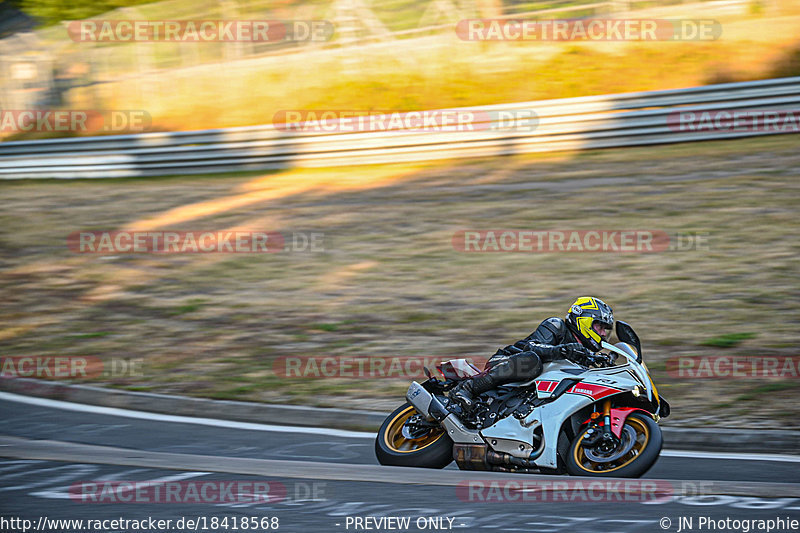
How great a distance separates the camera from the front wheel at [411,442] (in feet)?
22.1

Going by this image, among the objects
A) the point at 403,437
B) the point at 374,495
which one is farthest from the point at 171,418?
the point at 374,495

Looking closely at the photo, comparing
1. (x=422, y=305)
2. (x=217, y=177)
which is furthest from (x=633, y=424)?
(x=217, y=177)

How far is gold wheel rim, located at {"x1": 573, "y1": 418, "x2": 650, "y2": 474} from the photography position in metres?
6.00

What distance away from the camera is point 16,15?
40312mm

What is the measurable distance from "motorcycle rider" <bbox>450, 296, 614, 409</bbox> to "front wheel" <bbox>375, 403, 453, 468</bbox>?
1.17 ft

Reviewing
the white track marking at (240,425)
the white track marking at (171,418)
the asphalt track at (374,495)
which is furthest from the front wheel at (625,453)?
the white track marking at (171,418)

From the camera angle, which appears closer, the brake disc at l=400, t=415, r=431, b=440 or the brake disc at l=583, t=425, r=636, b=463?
the brake disc at l=583, t=425, r=636, b=463

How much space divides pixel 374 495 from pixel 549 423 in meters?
1.63

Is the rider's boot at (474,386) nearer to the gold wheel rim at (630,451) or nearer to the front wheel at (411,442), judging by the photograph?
the front wheel at (411,442)

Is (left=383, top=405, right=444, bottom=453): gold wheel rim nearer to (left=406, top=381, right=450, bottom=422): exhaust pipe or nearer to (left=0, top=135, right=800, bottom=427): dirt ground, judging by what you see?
(left=406, top=381, right=450, bottom=422): exhaust pipe

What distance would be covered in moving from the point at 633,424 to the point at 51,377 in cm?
720

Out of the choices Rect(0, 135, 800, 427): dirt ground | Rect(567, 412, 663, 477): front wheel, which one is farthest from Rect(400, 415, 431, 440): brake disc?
Rect(0, 135, 800, 427): dirt ground

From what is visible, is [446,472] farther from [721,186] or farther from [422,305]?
[721,186]

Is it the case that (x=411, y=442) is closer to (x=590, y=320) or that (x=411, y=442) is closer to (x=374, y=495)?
(x=374, y=495)
